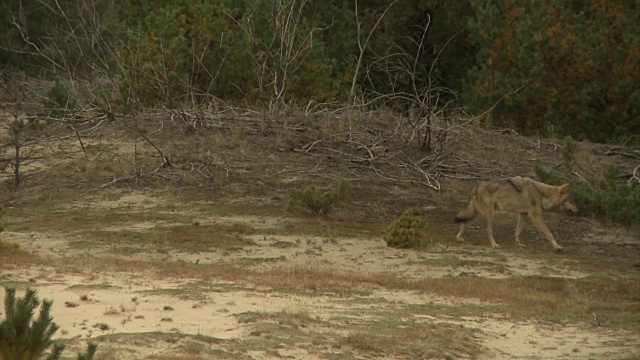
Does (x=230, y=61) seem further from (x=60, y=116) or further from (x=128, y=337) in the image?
(x=128, y=337)

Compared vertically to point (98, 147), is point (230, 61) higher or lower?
higher

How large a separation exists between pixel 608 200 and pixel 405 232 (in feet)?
10.4

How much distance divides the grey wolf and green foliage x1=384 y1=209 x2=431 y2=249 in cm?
90

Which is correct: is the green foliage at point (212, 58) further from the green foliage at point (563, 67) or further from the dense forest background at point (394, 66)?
the green foliage at point (563, 67)

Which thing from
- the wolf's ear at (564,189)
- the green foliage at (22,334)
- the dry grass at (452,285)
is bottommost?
the dry grass at (452,285)

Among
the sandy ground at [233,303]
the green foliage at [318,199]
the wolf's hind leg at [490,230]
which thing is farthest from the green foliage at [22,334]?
the green foliage at [318,199]

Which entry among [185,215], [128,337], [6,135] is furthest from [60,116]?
[128,337]

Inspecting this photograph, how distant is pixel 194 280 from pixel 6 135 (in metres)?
12.8

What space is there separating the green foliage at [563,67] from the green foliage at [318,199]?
867cm

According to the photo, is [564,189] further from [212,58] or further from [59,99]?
[59,99]

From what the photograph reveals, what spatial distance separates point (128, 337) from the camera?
9148 mm

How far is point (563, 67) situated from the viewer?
85.4 feet

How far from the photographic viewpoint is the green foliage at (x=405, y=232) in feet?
53.4

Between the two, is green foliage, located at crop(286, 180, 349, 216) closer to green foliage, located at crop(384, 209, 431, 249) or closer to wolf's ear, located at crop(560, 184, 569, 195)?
green foliage, located at crop(384, 209, 431, 249)
